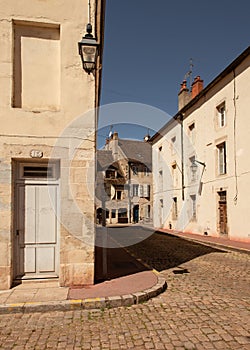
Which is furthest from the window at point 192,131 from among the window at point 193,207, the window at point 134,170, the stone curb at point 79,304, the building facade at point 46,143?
the window at point 134,170

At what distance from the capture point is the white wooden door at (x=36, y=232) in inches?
228

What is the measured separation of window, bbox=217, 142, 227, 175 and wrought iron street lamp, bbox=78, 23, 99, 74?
37.0 ft

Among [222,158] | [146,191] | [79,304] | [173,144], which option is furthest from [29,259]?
[146,191]

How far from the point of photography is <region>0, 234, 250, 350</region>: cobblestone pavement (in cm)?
358

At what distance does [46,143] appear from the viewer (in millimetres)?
5621

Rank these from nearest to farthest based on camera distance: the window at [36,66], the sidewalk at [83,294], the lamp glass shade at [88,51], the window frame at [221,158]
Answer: the sidewalk at [83,294] < the lamp glass shade at [88,51] < the window at [36,66] < the window frame at [221,158]

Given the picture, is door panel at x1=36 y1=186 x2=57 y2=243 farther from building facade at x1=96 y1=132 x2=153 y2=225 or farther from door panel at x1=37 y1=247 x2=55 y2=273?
building facade at x1=96 y1=132 x2=153 y2=225

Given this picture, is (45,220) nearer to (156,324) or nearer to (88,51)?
(156,324)

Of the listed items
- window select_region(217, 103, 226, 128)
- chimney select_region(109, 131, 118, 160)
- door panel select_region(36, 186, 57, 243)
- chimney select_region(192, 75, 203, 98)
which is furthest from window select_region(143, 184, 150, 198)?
door panel select_region(36, 186, 57, 243)

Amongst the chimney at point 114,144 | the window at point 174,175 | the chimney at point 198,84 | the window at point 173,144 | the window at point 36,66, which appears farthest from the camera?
the chimney at point 114,144

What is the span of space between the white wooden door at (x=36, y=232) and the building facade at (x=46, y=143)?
0.7 inches

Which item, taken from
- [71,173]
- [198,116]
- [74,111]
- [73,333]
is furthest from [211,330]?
[198,116]

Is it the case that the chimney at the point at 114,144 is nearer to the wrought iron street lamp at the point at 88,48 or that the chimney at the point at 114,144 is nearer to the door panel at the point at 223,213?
the door panel at the point at 223,213

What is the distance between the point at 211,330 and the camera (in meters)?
3.92
